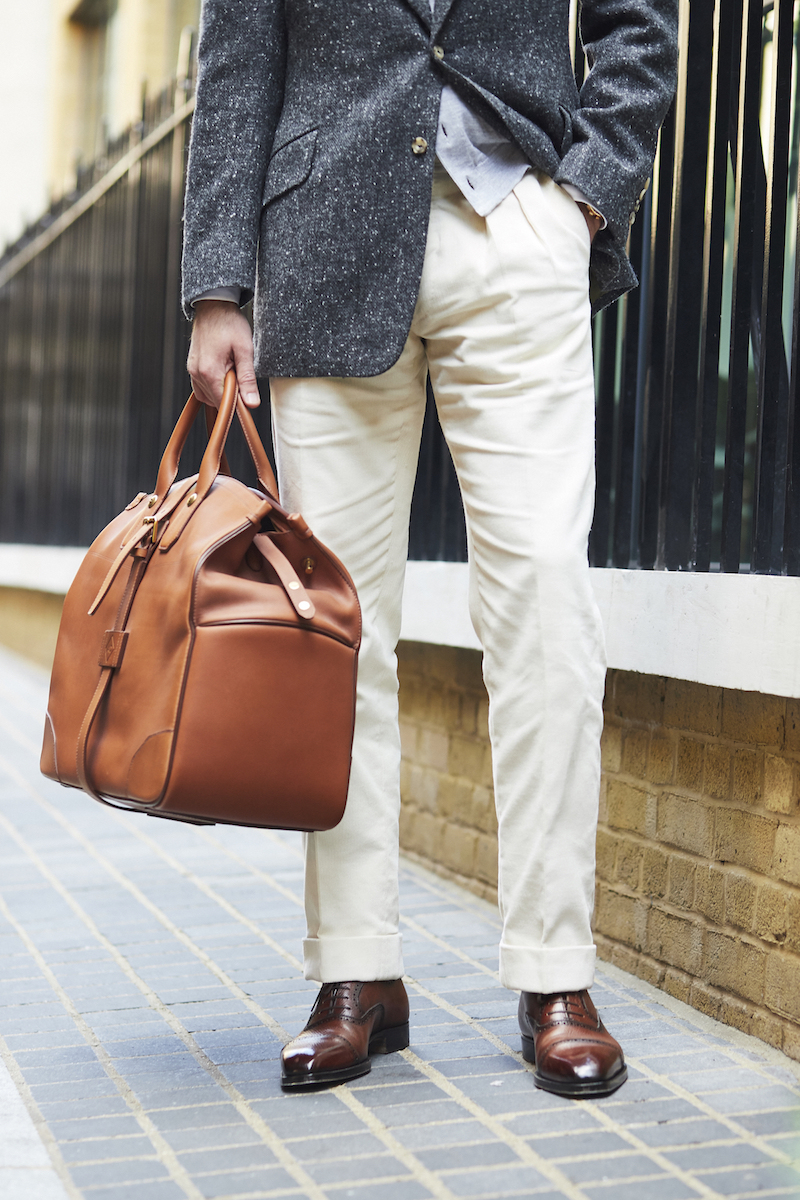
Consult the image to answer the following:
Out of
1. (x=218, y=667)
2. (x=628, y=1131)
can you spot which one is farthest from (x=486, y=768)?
(x=218, y=667)

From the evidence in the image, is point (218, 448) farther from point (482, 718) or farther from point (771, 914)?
point (482, 718)

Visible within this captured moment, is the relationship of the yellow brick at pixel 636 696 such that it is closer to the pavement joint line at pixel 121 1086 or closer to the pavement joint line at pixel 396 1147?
the pavement joint line at pixel 396 1147

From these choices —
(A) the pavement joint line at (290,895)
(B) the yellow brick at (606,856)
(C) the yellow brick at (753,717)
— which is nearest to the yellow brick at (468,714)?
(A) the pavement joint line at (290,895)

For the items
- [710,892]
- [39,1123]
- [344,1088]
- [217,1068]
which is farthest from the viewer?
[710,892]

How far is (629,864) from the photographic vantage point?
291 centimetres

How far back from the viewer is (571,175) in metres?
2.15

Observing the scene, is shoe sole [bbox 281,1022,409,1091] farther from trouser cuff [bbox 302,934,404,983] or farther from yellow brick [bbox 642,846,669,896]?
yellow brick [bbox 642,846,669,896]

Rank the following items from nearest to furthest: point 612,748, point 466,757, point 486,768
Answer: point 612,748, point 486,768, point 466,757

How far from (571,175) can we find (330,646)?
83 centimetres

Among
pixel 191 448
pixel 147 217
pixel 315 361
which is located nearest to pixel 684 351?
pixel 315 361

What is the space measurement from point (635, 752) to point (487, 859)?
792mm

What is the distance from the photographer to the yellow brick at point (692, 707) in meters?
2.60

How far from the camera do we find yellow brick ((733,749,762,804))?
8.12 feet

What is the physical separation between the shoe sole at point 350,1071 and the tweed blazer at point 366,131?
1119mm
